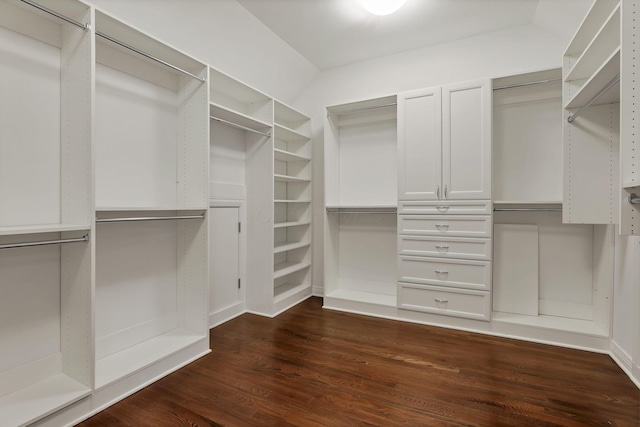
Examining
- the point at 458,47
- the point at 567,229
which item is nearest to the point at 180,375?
the point at 567,229

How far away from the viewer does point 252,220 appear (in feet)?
10.9

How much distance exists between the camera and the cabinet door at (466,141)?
275 centimetres

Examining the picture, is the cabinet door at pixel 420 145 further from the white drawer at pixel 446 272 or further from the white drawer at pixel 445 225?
the white drawer at pixel 446 272

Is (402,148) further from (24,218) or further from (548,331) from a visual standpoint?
(24,218)

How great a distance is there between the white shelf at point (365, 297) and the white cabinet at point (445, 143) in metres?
1.11

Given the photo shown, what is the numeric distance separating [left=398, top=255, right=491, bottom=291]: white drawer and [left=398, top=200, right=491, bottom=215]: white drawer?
0.44 meters

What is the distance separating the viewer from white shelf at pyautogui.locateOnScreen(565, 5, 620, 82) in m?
1.65

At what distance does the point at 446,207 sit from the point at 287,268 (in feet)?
5.93

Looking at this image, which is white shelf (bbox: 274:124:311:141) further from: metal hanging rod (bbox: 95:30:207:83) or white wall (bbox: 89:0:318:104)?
metal hanging rod (bbox: 95:30:207:83)

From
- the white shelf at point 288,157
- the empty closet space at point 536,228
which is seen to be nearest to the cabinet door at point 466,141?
the empty closet space at point 536,228

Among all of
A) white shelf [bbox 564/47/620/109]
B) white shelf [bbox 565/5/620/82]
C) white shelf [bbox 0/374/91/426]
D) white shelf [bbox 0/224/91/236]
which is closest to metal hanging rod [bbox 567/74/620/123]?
white shelf [bbox 564/47/620/109]

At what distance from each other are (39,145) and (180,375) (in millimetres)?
1635

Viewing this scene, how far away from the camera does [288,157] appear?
368cm

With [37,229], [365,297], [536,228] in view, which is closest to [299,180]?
[365,297]
